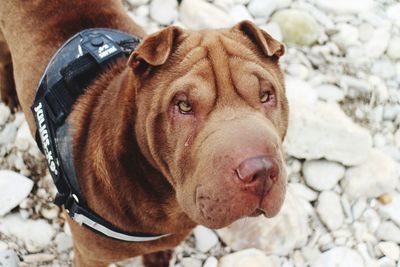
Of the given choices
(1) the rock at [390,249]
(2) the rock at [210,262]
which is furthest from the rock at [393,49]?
(2) the rock at [210,262]

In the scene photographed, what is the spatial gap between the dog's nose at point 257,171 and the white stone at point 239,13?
3017 mm

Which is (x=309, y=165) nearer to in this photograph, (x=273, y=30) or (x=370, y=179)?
(x=370, y=179)

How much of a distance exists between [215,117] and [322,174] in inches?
83.5

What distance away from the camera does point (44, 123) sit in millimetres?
2850

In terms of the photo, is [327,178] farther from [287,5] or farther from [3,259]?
[3,259]

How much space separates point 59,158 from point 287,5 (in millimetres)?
2929

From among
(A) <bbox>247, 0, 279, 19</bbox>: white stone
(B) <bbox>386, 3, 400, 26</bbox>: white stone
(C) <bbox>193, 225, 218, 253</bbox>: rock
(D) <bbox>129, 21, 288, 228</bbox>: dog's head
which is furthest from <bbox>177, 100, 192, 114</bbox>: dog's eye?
(B) <bbox>386, 3, 400, 26</bbox>: white stone

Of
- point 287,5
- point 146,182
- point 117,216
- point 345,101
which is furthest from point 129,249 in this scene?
point 287,5

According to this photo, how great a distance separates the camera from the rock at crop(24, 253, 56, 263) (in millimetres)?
3627

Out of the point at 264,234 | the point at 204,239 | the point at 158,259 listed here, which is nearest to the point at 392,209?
the point at 264,234

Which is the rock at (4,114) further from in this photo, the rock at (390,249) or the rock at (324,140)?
the rock at (390,249)

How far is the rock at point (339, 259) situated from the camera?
382 cm

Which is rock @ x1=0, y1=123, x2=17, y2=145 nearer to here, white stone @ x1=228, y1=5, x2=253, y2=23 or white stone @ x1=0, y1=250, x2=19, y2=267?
white stone @ x1=0, y1=250, x2=19, y2=267

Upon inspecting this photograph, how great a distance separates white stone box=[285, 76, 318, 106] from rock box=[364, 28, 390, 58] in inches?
31.2
